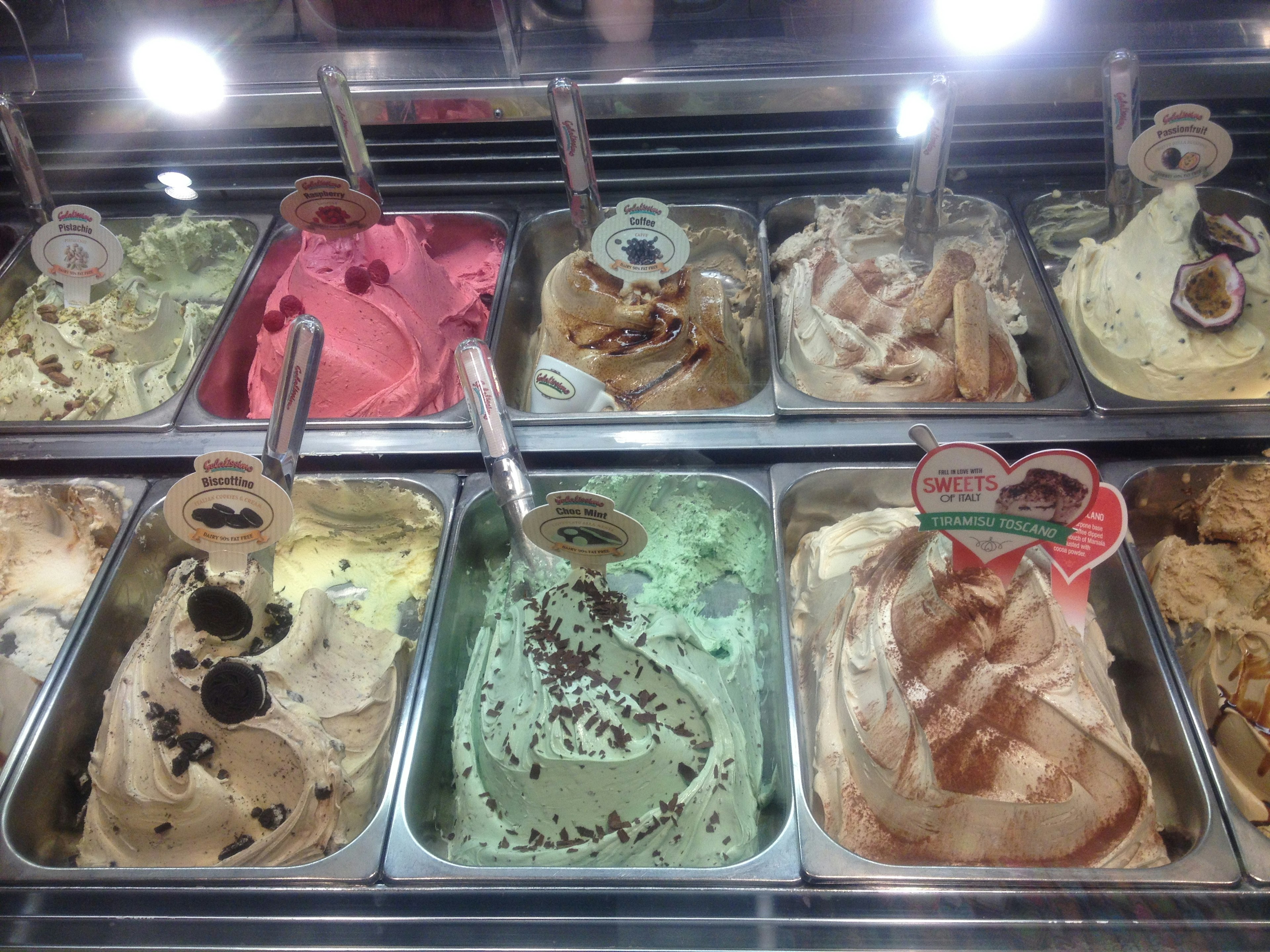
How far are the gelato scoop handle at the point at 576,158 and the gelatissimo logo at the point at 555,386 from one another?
0.49 m

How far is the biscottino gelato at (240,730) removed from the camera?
55.6 inches

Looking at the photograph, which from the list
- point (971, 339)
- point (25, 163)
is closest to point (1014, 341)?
point (971, 339)

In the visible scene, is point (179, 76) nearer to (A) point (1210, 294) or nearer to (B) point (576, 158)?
(B) point (576, 158)

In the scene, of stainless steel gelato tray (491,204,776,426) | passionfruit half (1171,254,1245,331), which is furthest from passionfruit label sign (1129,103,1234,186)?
stainless steel gelato tray (491,204,776,426)

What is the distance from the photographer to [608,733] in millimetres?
1482

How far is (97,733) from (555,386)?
1141 millimetres

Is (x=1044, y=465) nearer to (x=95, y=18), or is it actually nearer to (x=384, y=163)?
(x=384, y=163)

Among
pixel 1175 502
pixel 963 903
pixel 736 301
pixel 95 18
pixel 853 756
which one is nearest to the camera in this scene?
pixel 963 903

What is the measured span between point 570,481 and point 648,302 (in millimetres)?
569

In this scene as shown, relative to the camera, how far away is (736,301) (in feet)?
8.07

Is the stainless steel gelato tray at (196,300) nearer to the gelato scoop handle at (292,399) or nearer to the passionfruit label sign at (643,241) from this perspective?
the gelato scoop handle at (292,399)

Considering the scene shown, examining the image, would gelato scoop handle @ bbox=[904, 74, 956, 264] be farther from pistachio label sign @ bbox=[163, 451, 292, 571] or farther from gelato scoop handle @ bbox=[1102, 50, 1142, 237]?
pistachio label sign @ bbox=[163, 451, 292, 571]

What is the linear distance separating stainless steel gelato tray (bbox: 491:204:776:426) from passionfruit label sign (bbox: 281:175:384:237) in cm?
41

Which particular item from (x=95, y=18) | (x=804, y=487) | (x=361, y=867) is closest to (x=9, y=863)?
(x=361, y=867)
